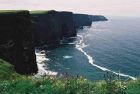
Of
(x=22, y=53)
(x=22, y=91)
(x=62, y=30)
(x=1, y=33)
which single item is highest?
(x=22, y=91)

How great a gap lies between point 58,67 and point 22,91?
240ft

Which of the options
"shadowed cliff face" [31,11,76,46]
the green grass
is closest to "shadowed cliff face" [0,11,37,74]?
"shadowed cliff face" [31,11,76,46]

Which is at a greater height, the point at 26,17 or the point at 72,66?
the point at 26,17

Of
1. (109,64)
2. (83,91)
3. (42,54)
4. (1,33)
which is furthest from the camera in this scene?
(42,54)

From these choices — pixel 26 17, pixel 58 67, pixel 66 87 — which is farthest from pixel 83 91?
pixel 58 67

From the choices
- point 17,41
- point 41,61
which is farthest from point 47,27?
point 17,41

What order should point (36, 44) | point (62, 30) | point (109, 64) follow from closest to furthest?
point (109, 64) < point (36, 44) < point (62, 30)

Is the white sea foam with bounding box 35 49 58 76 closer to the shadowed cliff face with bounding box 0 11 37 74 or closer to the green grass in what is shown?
the shadowed cliff face with bounding box 0 11 37 74

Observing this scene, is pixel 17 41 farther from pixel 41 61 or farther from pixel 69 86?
pixel 69 86

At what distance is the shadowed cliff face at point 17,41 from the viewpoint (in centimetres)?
7238

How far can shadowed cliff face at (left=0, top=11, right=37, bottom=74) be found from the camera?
237 feet

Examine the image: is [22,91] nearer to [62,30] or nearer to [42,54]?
[42,54]

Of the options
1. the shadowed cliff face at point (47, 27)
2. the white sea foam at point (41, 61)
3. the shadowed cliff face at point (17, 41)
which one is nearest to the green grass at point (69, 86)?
the shadowed cliff face at point (17, 41)

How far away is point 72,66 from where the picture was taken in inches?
3521
